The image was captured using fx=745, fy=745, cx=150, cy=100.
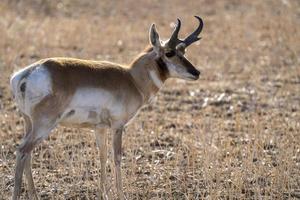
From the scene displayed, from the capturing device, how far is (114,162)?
834 centimetres

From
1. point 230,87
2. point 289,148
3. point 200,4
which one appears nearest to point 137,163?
point 289,148

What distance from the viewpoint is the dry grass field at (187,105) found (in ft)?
28.5

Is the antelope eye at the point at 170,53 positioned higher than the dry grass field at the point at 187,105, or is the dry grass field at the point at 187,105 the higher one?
the antelope eye at the point at 170,53

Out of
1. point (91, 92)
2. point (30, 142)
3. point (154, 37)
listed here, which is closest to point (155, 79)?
point (154, 37)

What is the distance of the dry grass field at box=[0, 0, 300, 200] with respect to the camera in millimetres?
8695

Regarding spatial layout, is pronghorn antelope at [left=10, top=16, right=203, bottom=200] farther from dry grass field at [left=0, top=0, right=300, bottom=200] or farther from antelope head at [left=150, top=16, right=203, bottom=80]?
dry grass field at [left=0, top=0, right=300, bottom=200]

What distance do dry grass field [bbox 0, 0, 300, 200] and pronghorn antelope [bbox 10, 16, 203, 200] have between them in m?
0.67

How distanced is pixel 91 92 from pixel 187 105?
16.4ft

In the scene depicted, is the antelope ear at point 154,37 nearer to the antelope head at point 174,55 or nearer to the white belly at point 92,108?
the antelope head at point 174,55

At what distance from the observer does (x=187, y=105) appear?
12812mm

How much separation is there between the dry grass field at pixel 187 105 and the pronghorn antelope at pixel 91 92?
26.4 inches

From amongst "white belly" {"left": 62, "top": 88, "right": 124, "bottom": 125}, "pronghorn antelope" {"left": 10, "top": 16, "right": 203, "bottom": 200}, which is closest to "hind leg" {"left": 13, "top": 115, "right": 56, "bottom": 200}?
"pronghorn antelope" {"left": 10, "top": 16, "right": 203, "bottom": 200}

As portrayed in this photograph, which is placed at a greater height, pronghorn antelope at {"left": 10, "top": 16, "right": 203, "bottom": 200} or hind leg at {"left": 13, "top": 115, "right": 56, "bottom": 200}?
pronghorn antelope at {"left": 10, "top": 16, "right": 203, "bottom": 200}

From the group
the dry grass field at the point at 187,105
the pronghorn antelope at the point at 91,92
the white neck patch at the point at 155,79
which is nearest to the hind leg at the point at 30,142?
the pronghorn antelope at the point at 91,92
